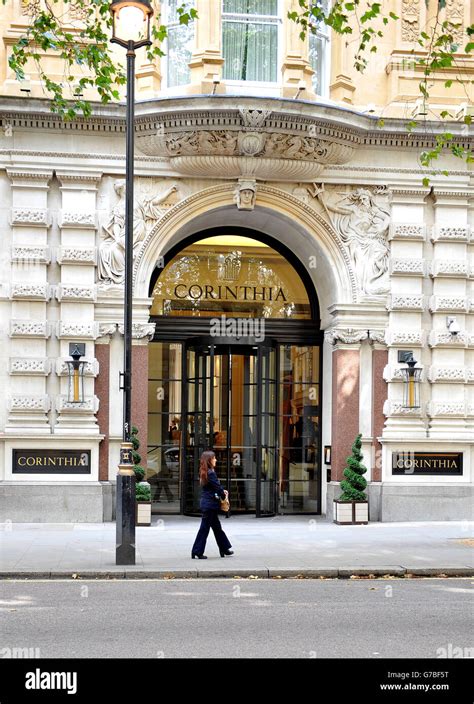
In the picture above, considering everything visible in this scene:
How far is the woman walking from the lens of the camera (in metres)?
15.0

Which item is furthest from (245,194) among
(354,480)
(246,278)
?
(354,480)

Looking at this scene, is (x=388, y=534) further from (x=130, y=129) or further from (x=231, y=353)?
(x=130, y=129)

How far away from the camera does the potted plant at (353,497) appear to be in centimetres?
1995

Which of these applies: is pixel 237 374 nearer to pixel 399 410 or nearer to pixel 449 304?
pixel 399 410

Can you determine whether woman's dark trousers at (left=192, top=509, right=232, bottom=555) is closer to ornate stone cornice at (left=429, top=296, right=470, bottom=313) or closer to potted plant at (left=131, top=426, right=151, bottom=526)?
potted plant at (left=131, top=426, right=151, bottom=526)

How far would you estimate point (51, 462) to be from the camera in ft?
63.9

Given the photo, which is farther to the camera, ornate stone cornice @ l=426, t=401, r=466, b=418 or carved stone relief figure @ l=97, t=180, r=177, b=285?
ornate stone cornice @ l=426, t=401, r=466, b=418

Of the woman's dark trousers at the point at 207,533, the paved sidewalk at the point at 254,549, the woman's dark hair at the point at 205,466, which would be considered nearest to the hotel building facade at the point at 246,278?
the paved sidewalk at the point at 254,549

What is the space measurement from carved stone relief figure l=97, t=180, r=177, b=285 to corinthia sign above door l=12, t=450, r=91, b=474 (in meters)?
3.46

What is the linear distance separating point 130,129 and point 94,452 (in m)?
7.30

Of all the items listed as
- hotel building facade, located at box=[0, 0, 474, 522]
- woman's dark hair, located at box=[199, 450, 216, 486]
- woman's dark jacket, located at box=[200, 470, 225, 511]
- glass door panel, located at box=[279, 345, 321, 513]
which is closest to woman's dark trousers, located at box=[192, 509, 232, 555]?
woman's dark jacket, located at box=[200, 470, 225, 511]

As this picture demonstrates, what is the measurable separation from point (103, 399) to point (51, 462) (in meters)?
1.59

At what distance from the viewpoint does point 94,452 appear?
19.6 m
